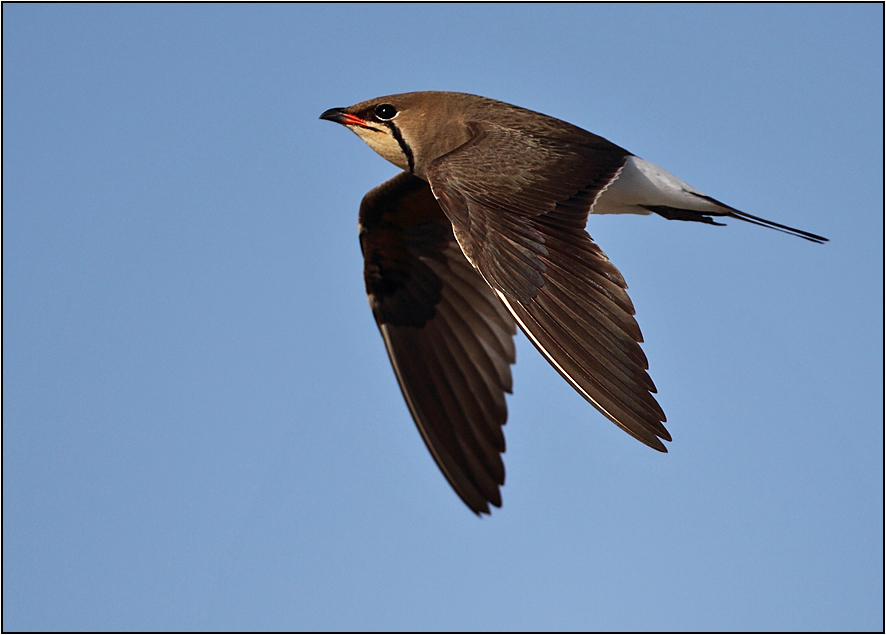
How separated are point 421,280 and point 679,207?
2.22m

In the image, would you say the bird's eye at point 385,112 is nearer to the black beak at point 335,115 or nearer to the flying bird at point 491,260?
the flying bird at point 491,260

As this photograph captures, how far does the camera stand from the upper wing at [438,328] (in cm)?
754

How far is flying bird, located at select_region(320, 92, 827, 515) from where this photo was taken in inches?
198

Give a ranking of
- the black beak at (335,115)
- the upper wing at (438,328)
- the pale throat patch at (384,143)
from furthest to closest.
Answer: the upper wing at (438,328) < the black beak at (335,115) < the pale throat patch at (384,143)

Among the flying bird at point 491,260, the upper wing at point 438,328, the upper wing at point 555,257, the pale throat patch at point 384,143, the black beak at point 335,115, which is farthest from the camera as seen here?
the upper wing at point 438,328

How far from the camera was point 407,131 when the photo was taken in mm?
7055

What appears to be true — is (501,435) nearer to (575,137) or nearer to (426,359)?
(426,359)

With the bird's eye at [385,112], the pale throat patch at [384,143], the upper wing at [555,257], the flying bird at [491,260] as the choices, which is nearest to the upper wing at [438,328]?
the flying bird at [491,260]

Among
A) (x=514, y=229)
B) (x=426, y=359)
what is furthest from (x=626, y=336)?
(x=426, y=359)

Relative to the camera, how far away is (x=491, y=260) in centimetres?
538

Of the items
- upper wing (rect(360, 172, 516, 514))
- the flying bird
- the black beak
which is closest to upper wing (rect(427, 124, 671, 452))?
the flying bird

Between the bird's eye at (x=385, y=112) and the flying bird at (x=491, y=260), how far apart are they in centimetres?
1

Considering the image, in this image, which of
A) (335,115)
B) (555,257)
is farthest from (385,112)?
(555,257)

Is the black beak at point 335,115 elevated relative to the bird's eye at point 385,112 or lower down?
elevated
